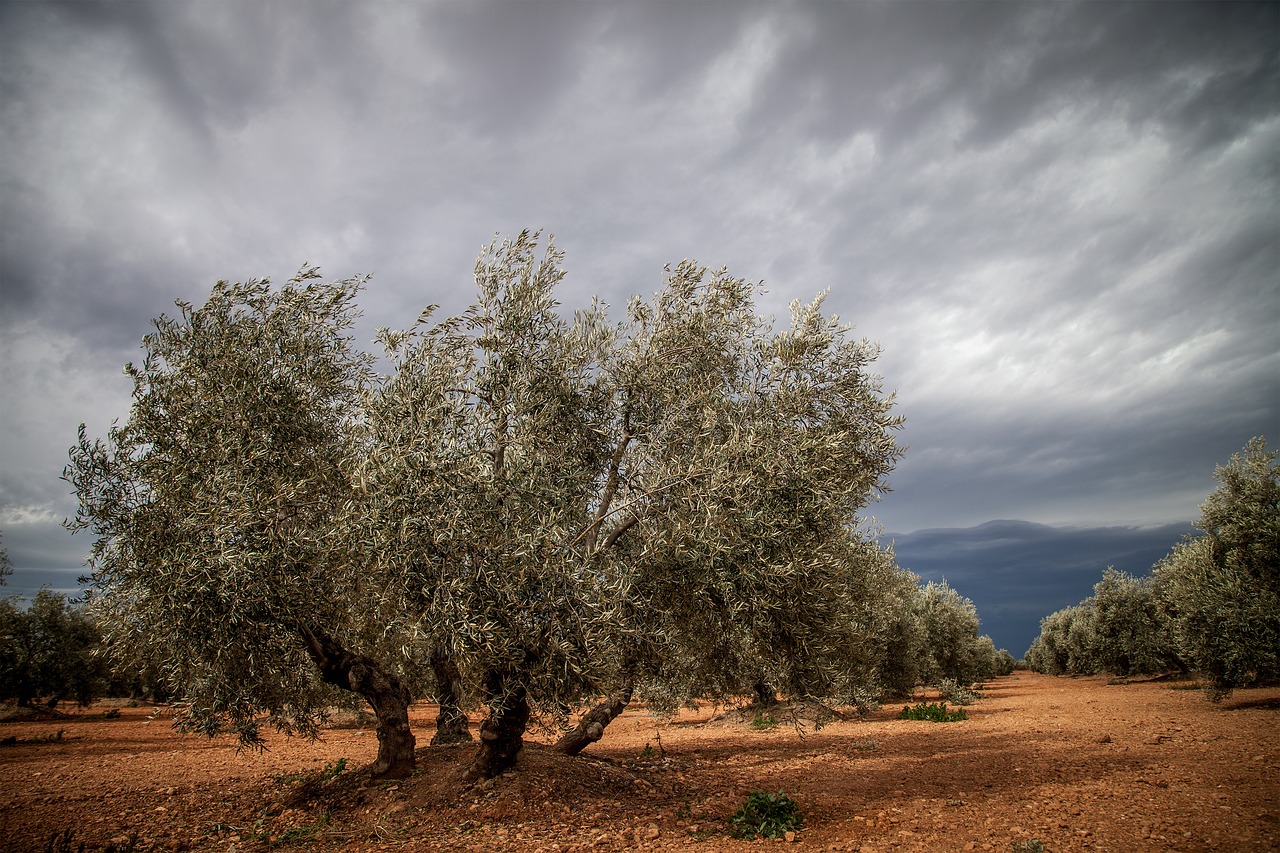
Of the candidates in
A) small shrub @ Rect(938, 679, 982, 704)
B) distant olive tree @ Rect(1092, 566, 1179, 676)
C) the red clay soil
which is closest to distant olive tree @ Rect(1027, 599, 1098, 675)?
distant olive tree @ Rect(1092, 566, 1179, 676)

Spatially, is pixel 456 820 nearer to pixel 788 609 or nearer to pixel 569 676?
pixel 569 676

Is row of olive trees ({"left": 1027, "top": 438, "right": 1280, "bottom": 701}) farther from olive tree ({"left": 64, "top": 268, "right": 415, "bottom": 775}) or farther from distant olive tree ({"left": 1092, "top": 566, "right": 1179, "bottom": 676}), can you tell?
olive tree ({"left": 64, "top": 268, "right": 415, "bottom": 775})

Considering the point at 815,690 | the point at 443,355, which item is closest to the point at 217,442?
the point at 443,355

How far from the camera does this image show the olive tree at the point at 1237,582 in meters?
21.8

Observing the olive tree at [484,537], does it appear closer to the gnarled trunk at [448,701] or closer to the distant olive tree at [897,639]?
the gnarled trunk at [448,701]

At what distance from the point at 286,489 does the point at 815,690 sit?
12066 mm

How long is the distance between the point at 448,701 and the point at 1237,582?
28.1 metres

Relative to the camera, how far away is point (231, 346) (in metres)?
13.2

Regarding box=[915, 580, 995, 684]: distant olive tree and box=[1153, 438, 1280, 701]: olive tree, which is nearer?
box=[1153, 438, 1280, 701]: olive tree

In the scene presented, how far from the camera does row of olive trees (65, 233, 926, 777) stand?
10.5m

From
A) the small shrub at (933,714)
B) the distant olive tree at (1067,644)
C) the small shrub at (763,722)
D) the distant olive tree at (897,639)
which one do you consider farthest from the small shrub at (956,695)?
the distant olive tree at (1067,644)

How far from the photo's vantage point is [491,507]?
422 inches

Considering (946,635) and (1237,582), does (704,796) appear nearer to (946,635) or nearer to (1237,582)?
(1237,582)

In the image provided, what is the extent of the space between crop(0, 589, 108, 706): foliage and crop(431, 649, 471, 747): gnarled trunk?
92.7ft
